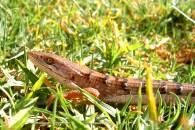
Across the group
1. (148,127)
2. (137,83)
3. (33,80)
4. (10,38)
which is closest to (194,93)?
(137,83)

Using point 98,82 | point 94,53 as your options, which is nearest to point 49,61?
point 98,82

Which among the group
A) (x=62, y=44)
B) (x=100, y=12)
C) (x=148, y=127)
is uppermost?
(x=100, y=12)

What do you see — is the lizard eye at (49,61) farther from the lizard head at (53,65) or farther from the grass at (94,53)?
the grass at (94,53)

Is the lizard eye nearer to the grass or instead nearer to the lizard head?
the lizard head

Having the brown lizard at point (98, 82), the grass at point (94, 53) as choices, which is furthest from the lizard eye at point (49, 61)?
the grass at point (94, 53)

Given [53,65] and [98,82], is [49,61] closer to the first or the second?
[53,65]

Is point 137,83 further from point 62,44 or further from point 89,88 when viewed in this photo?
point 62,44
